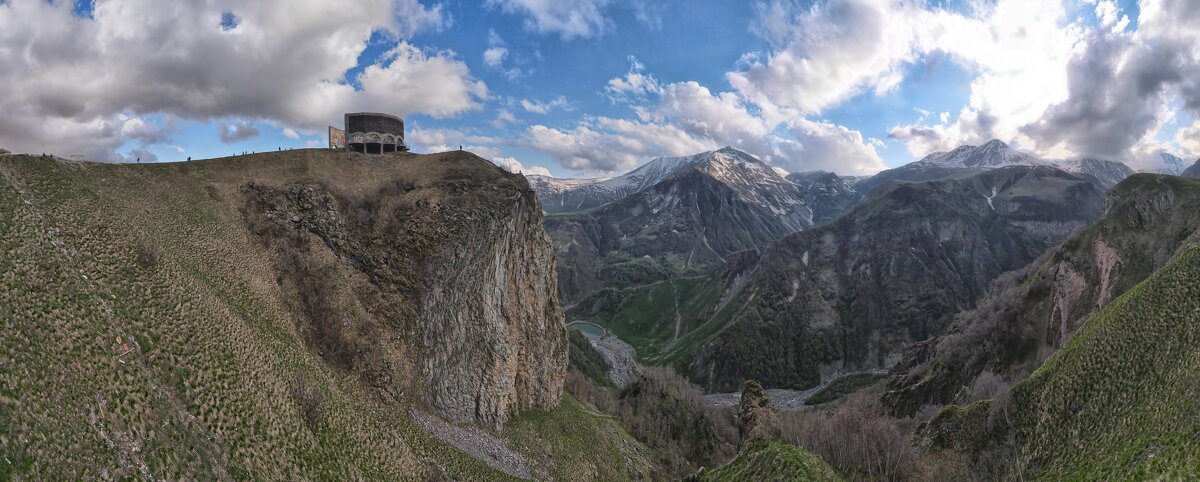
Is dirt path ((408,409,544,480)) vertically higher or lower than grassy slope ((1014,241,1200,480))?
lower

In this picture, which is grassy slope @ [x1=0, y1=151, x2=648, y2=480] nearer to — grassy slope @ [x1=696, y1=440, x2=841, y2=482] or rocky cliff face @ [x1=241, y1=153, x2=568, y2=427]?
rocky cliff face @ [x1=241, y1=153, x2=568, y2=427]

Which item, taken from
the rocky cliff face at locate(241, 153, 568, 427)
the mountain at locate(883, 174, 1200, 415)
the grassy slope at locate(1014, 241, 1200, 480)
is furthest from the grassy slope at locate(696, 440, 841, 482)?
the mountain at locate(883, 174, 1200, 415)

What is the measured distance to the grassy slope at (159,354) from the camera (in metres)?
22.1

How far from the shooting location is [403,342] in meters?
55.7

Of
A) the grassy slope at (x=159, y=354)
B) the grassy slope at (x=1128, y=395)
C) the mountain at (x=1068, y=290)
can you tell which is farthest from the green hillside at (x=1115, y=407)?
the mountain at (x=1068, y=290)

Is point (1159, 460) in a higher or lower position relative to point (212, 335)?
lower

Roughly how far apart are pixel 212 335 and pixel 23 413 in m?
14.2

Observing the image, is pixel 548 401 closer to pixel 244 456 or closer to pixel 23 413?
pixel 244 456

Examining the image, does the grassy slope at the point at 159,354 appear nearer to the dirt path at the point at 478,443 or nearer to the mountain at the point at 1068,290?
the dirt path at the point at 478,443

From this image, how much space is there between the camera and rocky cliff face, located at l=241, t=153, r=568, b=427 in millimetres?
51688

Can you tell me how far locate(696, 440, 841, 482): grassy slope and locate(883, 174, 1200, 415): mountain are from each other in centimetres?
8661

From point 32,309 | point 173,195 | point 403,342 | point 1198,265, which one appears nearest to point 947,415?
point 1198,265

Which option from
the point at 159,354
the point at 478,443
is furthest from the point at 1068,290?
the point at 159,354

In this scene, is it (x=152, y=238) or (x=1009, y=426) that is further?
(x=1009, y=426)
